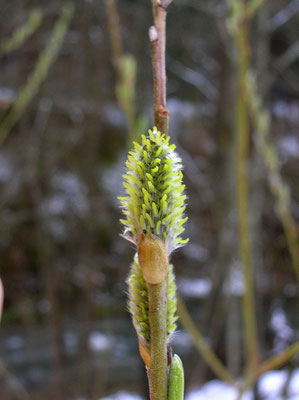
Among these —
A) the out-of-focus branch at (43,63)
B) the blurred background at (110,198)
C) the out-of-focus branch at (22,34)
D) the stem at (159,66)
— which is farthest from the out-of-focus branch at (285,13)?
the stem at (159,66)

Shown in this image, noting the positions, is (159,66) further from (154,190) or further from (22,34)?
(22,34)

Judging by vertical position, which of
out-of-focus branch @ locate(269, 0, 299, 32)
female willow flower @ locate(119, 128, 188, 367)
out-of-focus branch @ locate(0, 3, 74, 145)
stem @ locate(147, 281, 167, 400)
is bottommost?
stem @ locate(147, 281, 167, 400)

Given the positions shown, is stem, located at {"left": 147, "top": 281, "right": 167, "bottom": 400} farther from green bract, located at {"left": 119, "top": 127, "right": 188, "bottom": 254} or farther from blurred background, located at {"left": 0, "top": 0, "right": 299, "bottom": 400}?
blurred background, located at {"left": 0, "top": 0, "right": 299, "bottom": 400}

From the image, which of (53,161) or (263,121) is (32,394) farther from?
(263,121)

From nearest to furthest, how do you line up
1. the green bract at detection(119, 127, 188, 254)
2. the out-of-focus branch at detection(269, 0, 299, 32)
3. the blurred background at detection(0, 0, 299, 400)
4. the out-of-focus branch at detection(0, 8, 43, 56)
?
the green bract at detection(119, 127, 188, 254) < the out-of-focus branch at detection(0, 8, 43, 56) < the blurred background at detection(0, 0, 299, 400) < the out-of-focus branch at detection(269, 0, 299, 32)

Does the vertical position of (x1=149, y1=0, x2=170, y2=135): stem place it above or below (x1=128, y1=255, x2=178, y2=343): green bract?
above

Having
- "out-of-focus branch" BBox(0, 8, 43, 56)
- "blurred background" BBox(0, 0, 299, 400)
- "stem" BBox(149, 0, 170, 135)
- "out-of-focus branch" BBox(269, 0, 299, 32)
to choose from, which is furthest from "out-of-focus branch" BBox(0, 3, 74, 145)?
"out-of-focus branch" BBox(269, 0, 299, 32)
